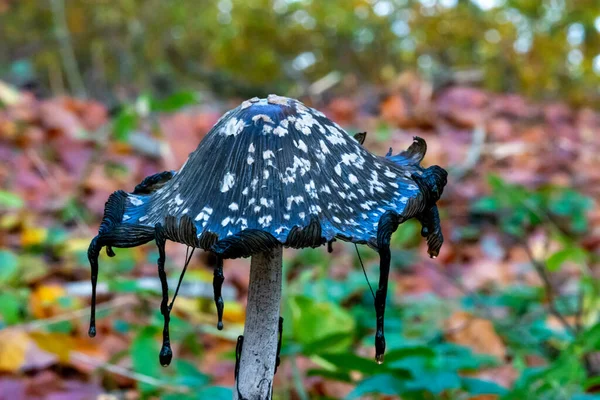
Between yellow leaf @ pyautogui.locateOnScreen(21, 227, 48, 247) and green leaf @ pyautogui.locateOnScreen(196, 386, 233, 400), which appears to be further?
yellow leaf @ pyautogui.locateOnScreen(21, 227, 48, 247)

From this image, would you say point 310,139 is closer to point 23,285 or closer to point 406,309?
point 406,309

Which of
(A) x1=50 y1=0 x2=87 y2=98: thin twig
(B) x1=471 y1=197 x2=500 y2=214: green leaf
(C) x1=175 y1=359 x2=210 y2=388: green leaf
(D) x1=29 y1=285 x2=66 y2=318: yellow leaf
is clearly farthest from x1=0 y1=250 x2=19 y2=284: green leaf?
(A) x1=50 y1=0 x2=87 y2=98: thin twig

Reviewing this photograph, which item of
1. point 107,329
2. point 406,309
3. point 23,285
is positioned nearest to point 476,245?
point 406,309

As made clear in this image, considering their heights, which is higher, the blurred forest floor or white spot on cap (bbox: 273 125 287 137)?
the blurred forest floor

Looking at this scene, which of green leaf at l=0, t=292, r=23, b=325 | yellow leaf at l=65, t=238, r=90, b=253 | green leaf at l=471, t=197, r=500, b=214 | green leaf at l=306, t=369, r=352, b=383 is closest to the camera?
green leaf at l=306, t=369, r=352, b=383

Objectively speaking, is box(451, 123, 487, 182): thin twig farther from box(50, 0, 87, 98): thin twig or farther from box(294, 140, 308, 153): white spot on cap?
box(50, 0, 87, 98): thin twig

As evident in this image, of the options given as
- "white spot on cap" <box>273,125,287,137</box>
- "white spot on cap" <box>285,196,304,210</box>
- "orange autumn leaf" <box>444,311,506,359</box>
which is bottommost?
"white spot on cap" <box>285,196,304,210</box>

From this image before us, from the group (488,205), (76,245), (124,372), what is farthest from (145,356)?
(488,205)

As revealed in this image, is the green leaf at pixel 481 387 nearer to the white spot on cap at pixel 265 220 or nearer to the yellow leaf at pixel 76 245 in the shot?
the white spot on cap at pixel 265 220
